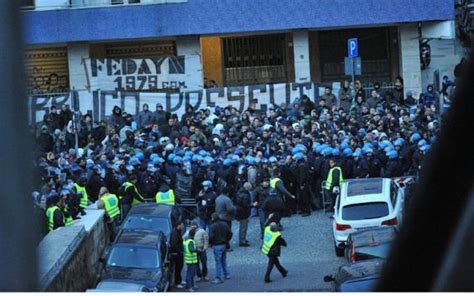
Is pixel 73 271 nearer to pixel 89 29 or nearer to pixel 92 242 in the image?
pixel 92 242

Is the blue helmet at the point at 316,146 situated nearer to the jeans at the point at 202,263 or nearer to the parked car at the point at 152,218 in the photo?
→ the parked car at the point at 152,218

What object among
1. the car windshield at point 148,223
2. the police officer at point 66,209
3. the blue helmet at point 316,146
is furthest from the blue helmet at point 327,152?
the police officer at point 66,209

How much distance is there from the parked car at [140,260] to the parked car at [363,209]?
318 cm

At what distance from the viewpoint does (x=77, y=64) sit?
33562 millimetres

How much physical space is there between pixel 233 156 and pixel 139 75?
10.4 metres

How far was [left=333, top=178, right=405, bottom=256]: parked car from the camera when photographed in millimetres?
17484

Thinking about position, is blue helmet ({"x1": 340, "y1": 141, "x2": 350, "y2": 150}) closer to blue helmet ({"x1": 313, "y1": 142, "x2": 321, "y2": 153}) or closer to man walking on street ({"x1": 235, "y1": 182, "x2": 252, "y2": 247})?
blue helmet ({"x1": 313, "y1": 142, "x2": 321, "y2": 153})

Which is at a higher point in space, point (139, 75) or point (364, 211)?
point (139, 75)

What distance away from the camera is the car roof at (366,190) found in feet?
58.5

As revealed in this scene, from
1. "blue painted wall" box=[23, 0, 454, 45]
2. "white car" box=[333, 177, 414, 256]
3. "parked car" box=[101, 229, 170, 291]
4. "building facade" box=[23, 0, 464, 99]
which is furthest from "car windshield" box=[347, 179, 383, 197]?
"blue painted wall" box=[23, 0, 454, 45]

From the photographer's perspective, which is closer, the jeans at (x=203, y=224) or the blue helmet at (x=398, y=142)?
the jeans at (x=203, y=224)

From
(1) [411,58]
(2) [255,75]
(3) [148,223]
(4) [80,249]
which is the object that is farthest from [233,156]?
(2) [255,75]

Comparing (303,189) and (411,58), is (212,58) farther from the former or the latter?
(303,189)

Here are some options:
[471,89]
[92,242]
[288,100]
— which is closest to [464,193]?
[471,89]
